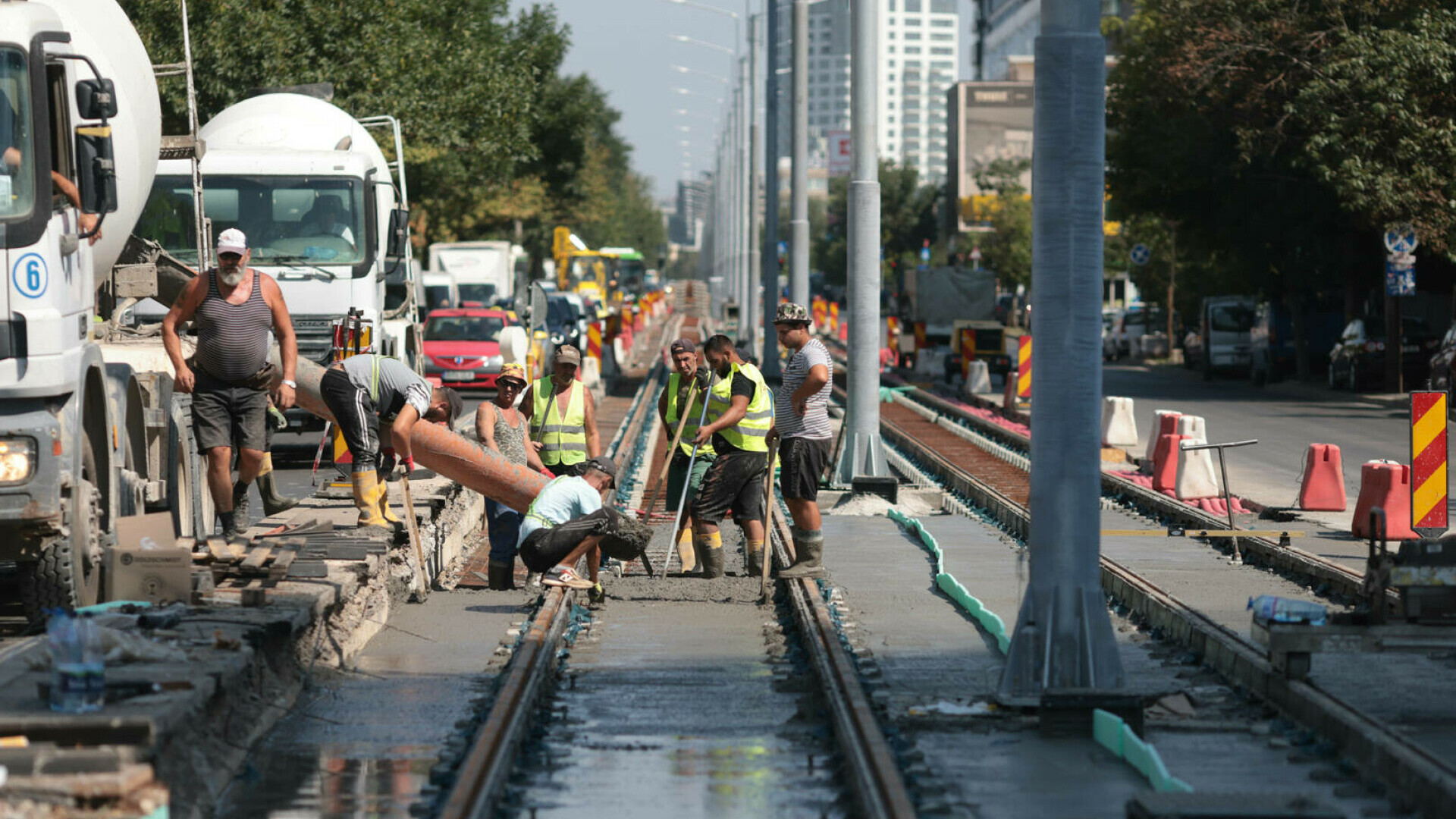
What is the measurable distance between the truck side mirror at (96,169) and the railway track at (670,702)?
315 centimetres

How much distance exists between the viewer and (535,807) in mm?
7645

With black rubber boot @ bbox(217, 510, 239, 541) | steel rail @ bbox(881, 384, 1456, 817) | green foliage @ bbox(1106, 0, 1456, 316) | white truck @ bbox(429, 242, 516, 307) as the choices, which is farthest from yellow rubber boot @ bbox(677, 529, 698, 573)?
white truck @ bbox(429, 242, 516, 307)

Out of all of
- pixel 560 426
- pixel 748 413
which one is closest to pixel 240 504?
pixel 560 426

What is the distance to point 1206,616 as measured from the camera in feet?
38.8

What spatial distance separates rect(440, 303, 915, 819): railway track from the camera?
7.59m

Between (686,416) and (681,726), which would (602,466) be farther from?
(681,726)

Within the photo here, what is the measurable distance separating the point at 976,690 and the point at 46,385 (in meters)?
4.71

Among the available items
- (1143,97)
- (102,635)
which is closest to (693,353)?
(102,635)

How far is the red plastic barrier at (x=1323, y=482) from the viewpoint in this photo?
18594 millimetres

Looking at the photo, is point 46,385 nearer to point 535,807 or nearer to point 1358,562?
point 535,807

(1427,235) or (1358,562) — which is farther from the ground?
(1427,235)

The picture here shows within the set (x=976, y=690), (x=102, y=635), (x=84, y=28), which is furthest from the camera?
(x=84, y=28)

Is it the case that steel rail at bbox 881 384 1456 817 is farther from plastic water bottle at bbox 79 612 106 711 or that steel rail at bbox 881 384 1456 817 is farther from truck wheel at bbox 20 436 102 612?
truck wheel at bbox 20 436 102 612

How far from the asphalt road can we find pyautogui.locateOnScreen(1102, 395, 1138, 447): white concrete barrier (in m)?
1.35
